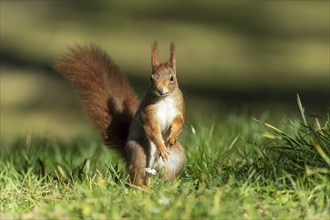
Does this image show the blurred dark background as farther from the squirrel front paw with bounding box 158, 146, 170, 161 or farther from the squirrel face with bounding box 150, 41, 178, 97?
the squirrel front paw with bounding box 158, 146, 170, 161

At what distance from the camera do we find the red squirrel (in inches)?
185

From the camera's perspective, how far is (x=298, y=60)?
1092 centimetres

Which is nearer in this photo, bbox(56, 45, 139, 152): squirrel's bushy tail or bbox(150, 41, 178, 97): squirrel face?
bbox(150, 41, 178, 97): squirrel face

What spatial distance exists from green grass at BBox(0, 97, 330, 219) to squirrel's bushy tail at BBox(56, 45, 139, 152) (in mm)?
256

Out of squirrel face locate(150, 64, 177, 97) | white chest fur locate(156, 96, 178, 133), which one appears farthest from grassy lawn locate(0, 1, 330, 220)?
squirrel face locate(150, 64, 177, 97)

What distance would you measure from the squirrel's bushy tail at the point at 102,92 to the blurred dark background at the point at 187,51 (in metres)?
1.38

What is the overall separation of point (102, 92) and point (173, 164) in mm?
815

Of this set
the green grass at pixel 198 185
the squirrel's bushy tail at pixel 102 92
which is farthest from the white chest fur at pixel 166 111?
the squirrel's bushy tail at pixel 102 92

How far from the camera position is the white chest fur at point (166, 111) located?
4715mm

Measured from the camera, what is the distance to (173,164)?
4.75 meters

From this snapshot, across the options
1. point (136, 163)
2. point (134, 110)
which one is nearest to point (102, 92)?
point (134, 110)

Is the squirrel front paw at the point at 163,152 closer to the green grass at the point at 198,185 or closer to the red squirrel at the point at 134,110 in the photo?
the red squirrel at the point at 134,110

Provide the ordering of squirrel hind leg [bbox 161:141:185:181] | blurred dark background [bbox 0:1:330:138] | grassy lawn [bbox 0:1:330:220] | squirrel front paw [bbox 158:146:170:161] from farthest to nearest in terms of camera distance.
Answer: blurred dark background [bbox 0:1:330:138] < squirrel hind leg [bbox 161:141:185:181] < squirrel front paw [bbox 158:146:170:161] < grassy lawn [bbox 0:1:330:220]

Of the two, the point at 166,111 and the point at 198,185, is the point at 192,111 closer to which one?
the point at 166,111
